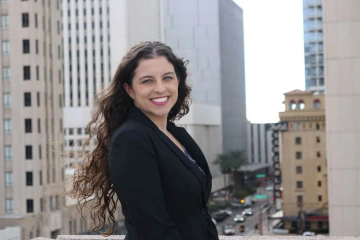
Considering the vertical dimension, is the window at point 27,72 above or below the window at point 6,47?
below

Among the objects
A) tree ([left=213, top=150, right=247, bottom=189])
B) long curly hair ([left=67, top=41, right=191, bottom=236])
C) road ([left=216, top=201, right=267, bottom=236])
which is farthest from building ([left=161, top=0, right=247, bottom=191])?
long curly hair ([left=67, top=41, right=191, bottom=236])

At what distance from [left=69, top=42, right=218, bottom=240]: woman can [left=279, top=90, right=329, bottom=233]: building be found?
66411 millimetres

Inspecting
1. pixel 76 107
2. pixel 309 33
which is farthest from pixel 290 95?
pixel 76 107

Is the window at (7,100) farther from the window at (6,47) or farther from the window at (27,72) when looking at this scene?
the window at (6,47)

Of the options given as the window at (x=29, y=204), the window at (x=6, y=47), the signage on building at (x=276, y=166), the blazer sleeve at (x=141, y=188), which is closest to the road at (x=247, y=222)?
the signage on building at (x=276, y=166)

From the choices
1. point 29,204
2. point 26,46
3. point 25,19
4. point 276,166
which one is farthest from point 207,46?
point 29,204

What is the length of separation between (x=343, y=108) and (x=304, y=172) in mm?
48783

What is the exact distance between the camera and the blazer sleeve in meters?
2.67

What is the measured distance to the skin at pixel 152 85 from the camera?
2904 millimetres

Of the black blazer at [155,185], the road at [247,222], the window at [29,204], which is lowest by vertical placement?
the road at [247,222]

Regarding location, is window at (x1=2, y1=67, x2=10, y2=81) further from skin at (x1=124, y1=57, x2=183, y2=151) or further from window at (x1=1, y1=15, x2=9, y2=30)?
skin at (x1=124, y1=57, x2=183, y2=151)

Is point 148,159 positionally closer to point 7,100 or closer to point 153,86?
point 153,86

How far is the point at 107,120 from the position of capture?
2998 millimetres

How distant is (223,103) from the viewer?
126062mm
